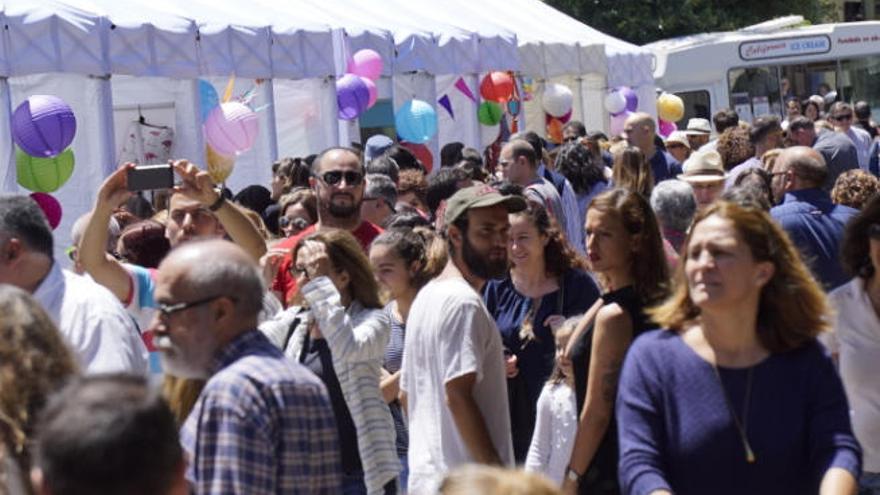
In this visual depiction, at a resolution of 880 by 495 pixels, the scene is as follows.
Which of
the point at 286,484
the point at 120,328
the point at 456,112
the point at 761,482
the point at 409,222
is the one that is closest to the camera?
the point at 286,484

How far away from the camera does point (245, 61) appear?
14.0m

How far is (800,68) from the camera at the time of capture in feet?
92.4

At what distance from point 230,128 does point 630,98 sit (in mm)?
11321

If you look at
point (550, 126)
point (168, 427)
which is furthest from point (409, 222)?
point (550, 126)

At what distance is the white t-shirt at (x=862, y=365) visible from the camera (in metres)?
5.22

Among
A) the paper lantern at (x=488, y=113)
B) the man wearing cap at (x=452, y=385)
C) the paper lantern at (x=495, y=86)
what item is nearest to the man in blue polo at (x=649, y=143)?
the paper lantern at (x=495, y=86)

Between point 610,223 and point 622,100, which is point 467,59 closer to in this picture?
point 622,100

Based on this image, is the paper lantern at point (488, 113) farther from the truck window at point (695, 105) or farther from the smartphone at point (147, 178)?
the smartphone at point (147, 178)

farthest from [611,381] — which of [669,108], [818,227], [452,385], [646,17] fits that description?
[646,17]

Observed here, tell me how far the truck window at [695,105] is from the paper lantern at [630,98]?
3792mm

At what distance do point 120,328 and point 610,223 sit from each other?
5.20ft

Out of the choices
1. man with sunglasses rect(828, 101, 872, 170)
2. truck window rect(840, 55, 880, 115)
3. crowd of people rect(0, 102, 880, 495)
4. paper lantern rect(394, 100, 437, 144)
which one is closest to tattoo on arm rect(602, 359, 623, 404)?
crowd of people rect(0, 102, 880, 495)

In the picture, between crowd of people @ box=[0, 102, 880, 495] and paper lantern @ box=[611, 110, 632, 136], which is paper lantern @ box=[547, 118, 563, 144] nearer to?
paper lantern @ box=[611, 110, 632, 136]

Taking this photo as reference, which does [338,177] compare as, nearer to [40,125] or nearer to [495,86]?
[40,125]
